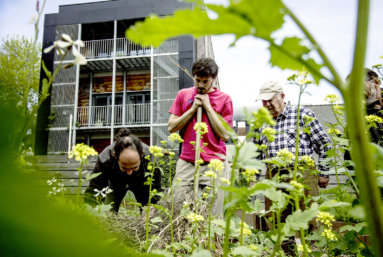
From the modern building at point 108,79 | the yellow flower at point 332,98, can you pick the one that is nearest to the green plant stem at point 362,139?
the yellow flower at point 332,98

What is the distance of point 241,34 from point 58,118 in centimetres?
1381

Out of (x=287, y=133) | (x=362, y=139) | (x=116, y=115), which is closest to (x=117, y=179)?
(x=287, y=133)

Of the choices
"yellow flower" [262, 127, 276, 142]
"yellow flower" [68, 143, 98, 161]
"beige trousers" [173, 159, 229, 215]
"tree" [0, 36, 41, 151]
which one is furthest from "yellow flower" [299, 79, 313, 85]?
"beige trousers" [173, 159, 229, 215]

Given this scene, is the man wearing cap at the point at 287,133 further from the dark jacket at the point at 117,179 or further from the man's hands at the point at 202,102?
the dark jacket at the point at 117,179

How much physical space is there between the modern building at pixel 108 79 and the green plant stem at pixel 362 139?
11070 mm

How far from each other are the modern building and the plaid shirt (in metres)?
8.75

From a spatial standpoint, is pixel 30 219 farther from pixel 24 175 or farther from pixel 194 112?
pixel 194 112

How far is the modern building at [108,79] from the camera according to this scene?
11.8 m

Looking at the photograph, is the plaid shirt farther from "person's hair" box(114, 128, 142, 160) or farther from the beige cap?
"person's hair" box(114, 128, 142, 160)

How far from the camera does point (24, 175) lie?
0.14 m

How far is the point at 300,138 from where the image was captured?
8.29 feet

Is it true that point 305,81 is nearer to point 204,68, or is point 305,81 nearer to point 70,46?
point 70,46

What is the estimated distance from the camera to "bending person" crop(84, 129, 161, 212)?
9.05 feet

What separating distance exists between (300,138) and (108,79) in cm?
1370
